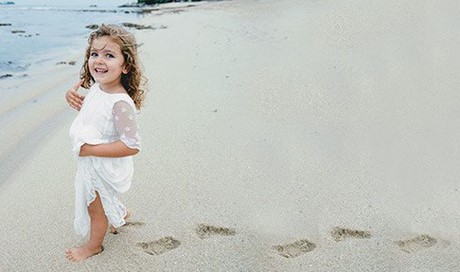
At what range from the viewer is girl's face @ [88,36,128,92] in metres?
2.45

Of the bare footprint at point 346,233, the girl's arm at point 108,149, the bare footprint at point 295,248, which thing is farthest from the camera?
A: the bare footprint at point 346,233

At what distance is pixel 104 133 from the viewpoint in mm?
2467

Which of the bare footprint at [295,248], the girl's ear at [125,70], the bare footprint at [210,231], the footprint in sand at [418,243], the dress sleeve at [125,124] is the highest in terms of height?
the girl's ear at [125,70]

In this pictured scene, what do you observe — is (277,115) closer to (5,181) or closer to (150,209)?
(150,209)

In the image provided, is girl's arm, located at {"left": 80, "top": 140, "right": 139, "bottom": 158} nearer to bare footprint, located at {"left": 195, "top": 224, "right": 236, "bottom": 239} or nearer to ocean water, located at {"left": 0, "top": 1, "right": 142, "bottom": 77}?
bare footprint, located at {"left": 195, "top": 224, "right": 236, "bottom": 239}

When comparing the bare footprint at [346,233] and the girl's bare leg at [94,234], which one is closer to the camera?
the girl's bare leg at [94,234]

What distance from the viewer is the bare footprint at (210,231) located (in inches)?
105

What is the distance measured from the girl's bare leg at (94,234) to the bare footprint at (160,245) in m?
0.17

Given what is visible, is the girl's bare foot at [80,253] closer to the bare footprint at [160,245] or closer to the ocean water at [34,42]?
the bare footprint at [160,245]

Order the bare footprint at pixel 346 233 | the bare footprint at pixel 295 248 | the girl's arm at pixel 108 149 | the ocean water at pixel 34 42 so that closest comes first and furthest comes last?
the girl's arm at pixel 108 149 → the bare footprint at pixel 295 248 → the bare footprint at pixel 346 233 → the ocean water at pixel 34 42

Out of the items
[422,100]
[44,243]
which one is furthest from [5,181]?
[422,100]

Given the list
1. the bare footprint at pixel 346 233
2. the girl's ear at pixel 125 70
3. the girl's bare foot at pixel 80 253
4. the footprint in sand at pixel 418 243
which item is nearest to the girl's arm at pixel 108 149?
the girl's ear at pixel 125 70

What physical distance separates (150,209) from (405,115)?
217cm

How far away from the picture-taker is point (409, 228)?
108 inches
